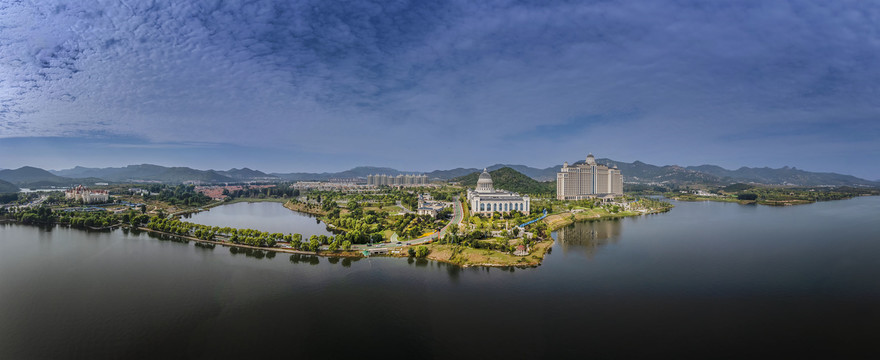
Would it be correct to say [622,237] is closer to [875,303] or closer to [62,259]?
[875,303]

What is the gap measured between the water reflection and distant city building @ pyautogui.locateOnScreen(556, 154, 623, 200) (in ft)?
51.9

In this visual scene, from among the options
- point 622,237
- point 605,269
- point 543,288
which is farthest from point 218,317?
point 622,237

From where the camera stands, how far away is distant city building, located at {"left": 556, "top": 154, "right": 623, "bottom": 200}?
139ft

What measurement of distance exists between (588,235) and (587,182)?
25.2 meters

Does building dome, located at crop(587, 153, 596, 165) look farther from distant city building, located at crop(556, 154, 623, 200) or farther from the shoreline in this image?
the shoreline

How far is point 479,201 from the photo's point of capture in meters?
27.2

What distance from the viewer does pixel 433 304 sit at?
32.0ft

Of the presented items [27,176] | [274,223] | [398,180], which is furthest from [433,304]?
[27,176]

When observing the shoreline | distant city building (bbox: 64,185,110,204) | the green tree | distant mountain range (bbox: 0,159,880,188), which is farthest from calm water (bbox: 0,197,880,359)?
distant mountain range (bbox: 0,159,880,188)

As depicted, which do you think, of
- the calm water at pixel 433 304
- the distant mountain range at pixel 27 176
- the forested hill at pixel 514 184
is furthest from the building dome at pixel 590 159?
the distant mountain range at pixel 27 176

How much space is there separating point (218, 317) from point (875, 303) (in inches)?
678

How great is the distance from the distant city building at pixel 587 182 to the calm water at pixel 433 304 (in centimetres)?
2615

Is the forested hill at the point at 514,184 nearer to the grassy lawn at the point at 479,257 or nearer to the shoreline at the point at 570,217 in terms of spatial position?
the shoreline at the point at 570,217

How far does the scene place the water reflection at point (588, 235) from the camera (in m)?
17.2
